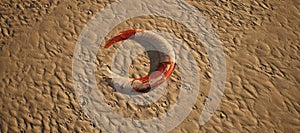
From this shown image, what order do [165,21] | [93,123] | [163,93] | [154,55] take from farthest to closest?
1. [165,21]
2. [154,55]
3. [163,93]
4. [93,123]

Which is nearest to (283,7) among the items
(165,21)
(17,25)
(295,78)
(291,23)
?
(291,23)

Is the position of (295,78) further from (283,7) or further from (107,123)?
(107,123)

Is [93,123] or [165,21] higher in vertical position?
[165,21]

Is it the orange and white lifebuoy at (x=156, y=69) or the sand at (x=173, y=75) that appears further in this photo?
the orange and white lifebuoy at (x=156, y=69)

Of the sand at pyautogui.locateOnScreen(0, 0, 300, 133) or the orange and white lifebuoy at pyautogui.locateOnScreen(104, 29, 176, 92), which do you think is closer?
the sand at pyautogui.locateOnScreen(0, 0, 300, 133)
